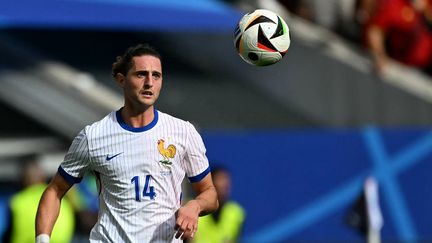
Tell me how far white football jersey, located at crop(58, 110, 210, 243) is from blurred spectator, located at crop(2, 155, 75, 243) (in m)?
3.90

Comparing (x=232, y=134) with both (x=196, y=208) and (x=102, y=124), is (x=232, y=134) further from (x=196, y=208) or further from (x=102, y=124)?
(x=196, y=208)

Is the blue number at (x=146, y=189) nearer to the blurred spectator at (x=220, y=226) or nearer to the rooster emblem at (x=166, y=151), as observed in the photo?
the rooster emblem at (x=166, y=151)

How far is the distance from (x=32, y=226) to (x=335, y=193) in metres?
5.23

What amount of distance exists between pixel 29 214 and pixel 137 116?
4174mm

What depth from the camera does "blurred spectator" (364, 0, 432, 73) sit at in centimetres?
1656

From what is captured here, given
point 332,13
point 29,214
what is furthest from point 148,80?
point 332,13

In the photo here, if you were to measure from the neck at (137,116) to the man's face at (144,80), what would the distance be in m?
0.08

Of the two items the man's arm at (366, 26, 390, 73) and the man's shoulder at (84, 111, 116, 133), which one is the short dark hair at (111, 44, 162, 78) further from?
the man's arm at (366, 26, 390, 73)

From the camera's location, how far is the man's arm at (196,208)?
239 inches

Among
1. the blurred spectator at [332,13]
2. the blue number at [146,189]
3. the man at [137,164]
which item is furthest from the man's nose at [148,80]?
the blurred spectator at [332,13]

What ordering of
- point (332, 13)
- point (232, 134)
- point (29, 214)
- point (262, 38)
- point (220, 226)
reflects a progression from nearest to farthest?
point (262, 38) < point (29, 214) < point (220, 226) < point (232, 134) < point (332, 13)

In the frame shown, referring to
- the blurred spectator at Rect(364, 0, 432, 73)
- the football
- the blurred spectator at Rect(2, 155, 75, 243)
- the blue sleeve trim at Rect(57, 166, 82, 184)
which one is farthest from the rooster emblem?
the blurred spectator at Rect(364, 0, 432, 73)

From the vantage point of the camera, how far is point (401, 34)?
16.9m

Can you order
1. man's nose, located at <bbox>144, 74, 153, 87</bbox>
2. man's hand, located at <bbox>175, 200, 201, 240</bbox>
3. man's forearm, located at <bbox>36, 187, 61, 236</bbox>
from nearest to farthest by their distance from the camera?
man's hand, located at <bbox>175, 200, 201, 240</bbox>
man's nose, located at <bbox>144, 74, 153, 87</bbox>
man's forearm, located at <bbox>36, 187, 61, 236</bbox>
